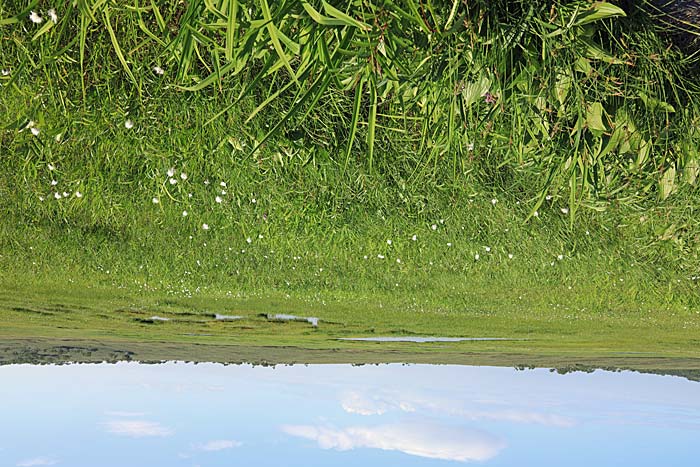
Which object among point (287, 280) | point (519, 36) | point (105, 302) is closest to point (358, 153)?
point (287, 280)

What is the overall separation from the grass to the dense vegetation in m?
0.02

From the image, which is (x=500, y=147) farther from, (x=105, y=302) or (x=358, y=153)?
(x=105, y=302)

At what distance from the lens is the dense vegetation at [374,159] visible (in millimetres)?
3410

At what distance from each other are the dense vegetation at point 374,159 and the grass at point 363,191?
0.7 inches

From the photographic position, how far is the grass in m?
3.63

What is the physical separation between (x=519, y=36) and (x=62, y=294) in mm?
4857

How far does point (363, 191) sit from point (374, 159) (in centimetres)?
38

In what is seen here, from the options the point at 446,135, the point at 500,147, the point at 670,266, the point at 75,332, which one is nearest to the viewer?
the point at 446,135

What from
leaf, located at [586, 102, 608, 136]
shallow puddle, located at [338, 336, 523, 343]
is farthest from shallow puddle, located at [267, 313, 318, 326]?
leaf, located at [586, 102, 608, 136]

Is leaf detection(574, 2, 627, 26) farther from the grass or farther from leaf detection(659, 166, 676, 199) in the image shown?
leaf detection(659, 166, 676, 199)

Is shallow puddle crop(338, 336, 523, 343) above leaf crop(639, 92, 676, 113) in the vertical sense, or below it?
below

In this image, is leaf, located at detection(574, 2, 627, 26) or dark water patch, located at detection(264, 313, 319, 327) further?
dark water patch, located at detection(264, 313, 319, 327)

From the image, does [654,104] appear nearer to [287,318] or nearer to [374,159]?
[374,159]

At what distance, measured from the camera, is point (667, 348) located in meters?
7.57
